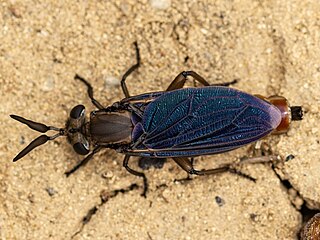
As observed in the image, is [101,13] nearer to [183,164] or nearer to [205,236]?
[183,164]

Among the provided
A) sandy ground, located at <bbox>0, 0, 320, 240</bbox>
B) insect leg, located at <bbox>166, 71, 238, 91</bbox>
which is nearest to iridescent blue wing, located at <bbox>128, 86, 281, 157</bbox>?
insect leg, located at <bbox>166, 71, 238, 91</bbox>

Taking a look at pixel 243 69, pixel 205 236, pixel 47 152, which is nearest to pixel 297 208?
pixel 205 236

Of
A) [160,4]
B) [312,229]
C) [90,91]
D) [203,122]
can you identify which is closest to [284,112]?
→ [203,122]

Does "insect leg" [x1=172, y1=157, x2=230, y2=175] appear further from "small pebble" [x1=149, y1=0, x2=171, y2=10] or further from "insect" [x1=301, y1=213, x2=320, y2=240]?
"small pebble" [x1=149, y1=0, x2=171, y2=10]

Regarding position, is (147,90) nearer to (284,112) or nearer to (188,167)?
(188,167)

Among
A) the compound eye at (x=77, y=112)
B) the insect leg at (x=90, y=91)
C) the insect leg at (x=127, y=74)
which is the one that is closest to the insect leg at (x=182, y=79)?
the insect leg at (x=127, y=74)
